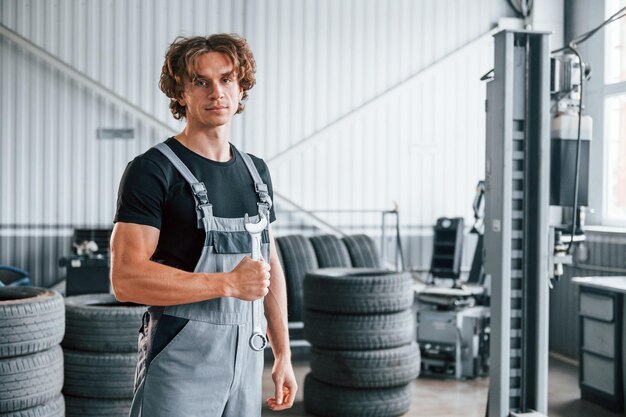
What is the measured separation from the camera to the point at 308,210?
661 centimetres

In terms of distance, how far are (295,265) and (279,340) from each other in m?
3.98

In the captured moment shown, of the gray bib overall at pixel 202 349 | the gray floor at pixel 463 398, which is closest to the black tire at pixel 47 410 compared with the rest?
the gray floor at pixel 463 398

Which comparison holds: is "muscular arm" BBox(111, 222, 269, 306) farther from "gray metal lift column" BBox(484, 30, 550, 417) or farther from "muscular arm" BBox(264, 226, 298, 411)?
"gray metal lift column" BBox(484, 30, 550, 417)

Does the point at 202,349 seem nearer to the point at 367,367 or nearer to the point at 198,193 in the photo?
the point at 198,193

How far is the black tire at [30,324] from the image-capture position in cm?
309

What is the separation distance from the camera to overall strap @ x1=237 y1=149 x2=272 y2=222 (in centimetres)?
177

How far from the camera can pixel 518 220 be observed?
3412 mm

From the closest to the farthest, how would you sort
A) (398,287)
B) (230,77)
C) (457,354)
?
(230,77) → (398,287) → (457,354)

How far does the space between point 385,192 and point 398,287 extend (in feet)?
8.59

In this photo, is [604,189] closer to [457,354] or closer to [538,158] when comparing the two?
[457,354]

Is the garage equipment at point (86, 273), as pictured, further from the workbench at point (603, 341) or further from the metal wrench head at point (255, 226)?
the metal wrench head at point (255, 226)

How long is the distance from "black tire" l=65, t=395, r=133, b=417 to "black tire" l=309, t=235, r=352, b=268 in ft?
8.73

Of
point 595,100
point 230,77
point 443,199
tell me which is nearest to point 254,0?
point 443,199

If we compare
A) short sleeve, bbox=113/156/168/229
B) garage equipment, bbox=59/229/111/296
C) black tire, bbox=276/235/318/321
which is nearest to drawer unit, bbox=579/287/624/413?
black tire, bbox=276/235/318/321
